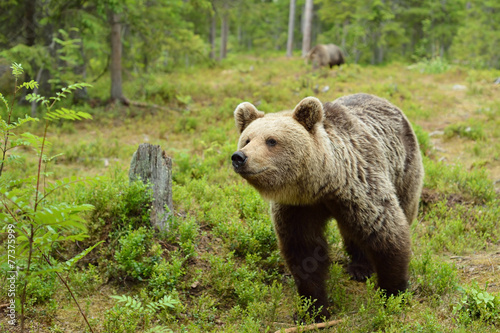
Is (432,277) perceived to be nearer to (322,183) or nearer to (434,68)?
(322,183)

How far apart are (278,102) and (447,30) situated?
17412mm

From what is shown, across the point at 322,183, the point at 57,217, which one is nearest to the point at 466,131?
the point at 322,183

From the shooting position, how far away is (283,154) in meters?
3.68

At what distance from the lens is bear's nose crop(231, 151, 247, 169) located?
3.40 metres

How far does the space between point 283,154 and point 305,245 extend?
118 cm

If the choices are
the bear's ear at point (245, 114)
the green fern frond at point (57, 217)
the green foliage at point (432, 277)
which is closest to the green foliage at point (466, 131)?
the green foliage at point (432, 277)

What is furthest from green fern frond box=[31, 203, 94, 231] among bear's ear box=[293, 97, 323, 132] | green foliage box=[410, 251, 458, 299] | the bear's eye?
green foliage box=[410, 251, 458, 299]

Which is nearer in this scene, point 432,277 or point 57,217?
point 57,217

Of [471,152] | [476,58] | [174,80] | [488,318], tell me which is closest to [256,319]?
[488,318]

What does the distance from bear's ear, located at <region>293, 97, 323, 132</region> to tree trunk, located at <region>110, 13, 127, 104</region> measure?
377 inches

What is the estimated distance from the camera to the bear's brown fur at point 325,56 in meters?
19.0

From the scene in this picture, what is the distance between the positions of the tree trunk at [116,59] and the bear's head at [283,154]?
31.5ft

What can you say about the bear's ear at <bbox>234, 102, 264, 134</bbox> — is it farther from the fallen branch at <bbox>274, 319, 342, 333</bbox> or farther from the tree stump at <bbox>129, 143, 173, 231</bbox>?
the fallen branch at <bbox>274, 319, 342, 333</bbox>

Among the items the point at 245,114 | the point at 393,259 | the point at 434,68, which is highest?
the point at 245,114
